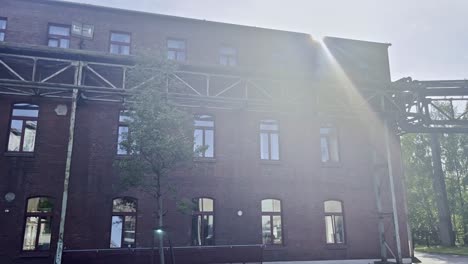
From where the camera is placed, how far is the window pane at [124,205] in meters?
11.7

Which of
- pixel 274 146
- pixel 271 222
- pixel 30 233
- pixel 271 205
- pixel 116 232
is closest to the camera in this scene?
pixel 30 233

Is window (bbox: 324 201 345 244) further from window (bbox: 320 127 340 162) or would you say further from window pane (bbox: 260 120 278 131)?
window pane (bbox: 260 120 278 131)

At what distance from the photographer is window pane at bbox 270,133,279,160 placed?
1358 centimetres

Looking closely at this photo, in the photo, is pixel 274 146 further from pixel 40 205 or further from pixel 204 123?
pixel 40 205

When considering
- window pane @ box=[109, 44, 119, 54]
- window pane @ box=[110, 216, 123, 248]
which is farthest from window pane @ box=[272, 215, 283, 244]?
window pane @ box=[109, 44, 119, 54]

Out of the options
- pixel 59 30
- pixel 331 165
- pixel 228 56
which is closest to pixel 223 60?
pixel 228 56

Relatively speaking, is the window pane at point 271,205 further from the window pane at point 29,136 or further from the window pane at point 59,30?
the window pane at point 59,30

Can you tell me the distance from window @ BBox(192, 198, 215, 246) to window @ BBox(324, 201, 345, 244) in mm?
4505

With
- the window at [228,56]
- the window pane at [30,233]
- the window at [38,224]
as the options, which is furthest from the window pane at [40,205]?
the window at [228,56]

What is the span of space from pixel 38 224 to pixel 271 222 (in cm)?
786

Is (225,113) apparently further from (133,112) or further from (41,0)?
(41,0)

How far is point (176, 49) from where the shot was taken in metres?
13.8

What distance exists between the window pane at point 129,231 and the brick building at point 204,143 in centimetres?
3

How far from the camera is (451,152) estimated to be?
26156 millimetres
